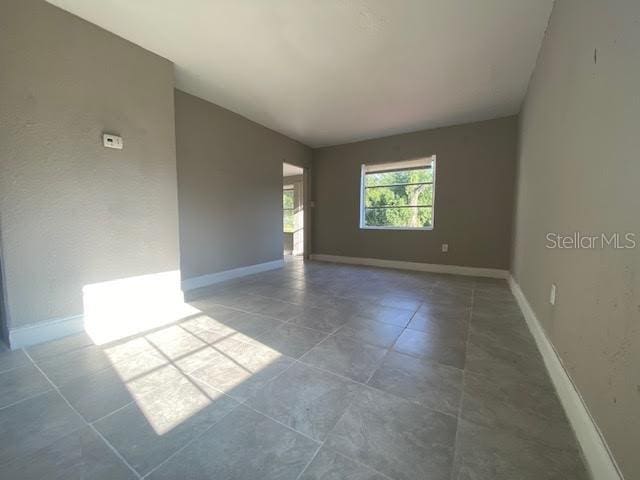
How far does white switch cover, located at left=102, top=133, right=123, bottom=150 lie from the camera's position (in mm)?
2080

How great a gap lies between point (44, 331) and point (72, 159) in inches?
52.8

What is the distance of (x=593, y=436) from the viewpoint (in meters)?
0.94

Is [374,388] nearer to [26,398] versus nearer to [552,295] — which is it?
[552,295]

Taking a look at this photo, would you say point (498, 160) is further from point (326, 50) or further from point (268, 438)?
point (268, 438)

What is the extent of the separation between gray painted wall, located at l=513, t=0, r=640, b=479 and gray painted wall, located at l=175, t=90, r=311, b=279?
366cm

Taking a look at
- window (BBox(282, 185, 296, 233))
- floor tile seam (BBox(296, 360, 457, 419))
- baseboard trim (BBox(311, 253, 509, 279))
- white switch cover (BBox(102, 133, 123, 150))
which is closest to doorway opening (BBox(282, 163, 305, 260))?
window (BBox(282, 185, 296, 233))

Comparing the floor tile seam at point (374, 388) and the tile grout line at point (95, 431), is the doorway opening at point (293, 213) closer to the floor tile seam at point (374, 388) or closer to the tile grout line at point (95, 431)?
the floor tile seam at point (374, 388)

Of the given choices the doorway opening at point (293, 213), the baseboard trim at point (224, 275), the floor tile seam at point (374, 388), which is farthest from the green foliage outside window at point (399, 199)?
the floor tile seam at point (374, 388)

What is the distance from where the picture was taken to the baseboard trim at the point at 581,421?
0.83 meters

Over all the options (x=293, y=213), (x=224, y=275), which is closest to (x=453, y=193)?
(x=224, y=275)

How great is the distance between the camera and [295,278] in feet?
12.9

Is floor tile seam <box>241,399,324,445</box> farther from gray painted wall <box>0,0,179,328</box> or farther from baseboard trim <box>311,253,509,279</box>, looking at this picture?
baseboard trim <box>311,253,509,279</box>

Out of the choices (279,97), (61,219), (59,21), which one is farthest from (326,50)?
(61,219)

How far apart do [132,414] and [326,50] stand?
3036 mm
